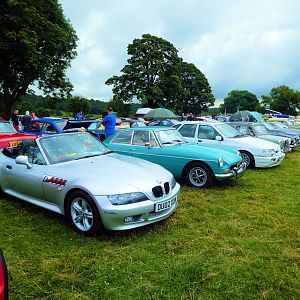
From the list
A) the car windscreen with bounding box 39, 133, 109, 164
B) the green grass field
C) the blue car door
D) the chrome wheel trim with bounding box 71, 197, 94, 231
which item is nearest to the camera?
the green grass field

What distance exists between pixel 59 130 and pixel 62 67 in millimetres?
18081

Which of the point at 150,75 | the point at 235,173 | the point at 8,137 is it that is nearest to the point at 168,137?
the point at 235,173

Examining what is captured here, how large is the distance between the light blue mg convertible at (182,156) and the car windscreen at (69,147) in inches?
76.5

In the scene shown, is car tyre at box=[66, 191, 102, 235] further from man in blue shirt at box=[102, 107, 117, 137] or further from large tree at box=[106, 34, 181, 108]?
large tree at box=[106, 34, 181, 108]

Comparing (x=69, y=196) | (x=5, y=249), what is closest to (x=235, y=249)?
(x=69, y=196)

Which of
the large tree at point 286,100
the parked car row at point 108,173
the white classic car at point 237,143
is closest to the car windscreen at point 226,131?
the white classic car at point 237,143

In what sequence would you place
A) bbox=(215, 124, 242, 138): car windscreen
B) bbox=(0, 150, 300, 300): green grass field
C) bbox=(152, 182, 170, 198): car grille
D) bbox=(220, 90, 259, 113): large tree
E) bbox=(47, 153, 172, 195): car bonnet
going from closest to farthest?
bbox=(0, 150, 300, 300): green grass field < bbox=(47, 153, 172, 195): car bonnet < bbox=(152, 182, 170, 198): car grille < bbox=(215, 124, 242, 138): car windscreen < bbox=(220, 90, 259, 113): large tree

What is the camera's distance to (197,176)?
23.4 ft

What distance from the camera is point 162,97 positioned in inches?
1767

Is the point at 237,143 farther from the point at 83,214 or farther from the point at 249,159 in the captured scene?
the point at 83,214

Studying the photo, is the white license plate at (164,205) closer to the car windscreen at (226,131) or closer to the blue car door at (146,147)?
the blue car door at (146,147)

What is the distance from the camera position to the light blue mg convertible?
22.7 ft

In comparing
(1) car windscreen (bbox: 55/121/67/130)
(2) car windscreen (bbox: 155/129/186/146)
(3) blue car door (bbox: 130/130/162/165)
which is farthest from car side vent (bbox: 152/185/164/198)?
(1) car windscreen (bbox: 55/121/67/130)

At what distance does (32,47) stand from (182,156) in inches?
661
